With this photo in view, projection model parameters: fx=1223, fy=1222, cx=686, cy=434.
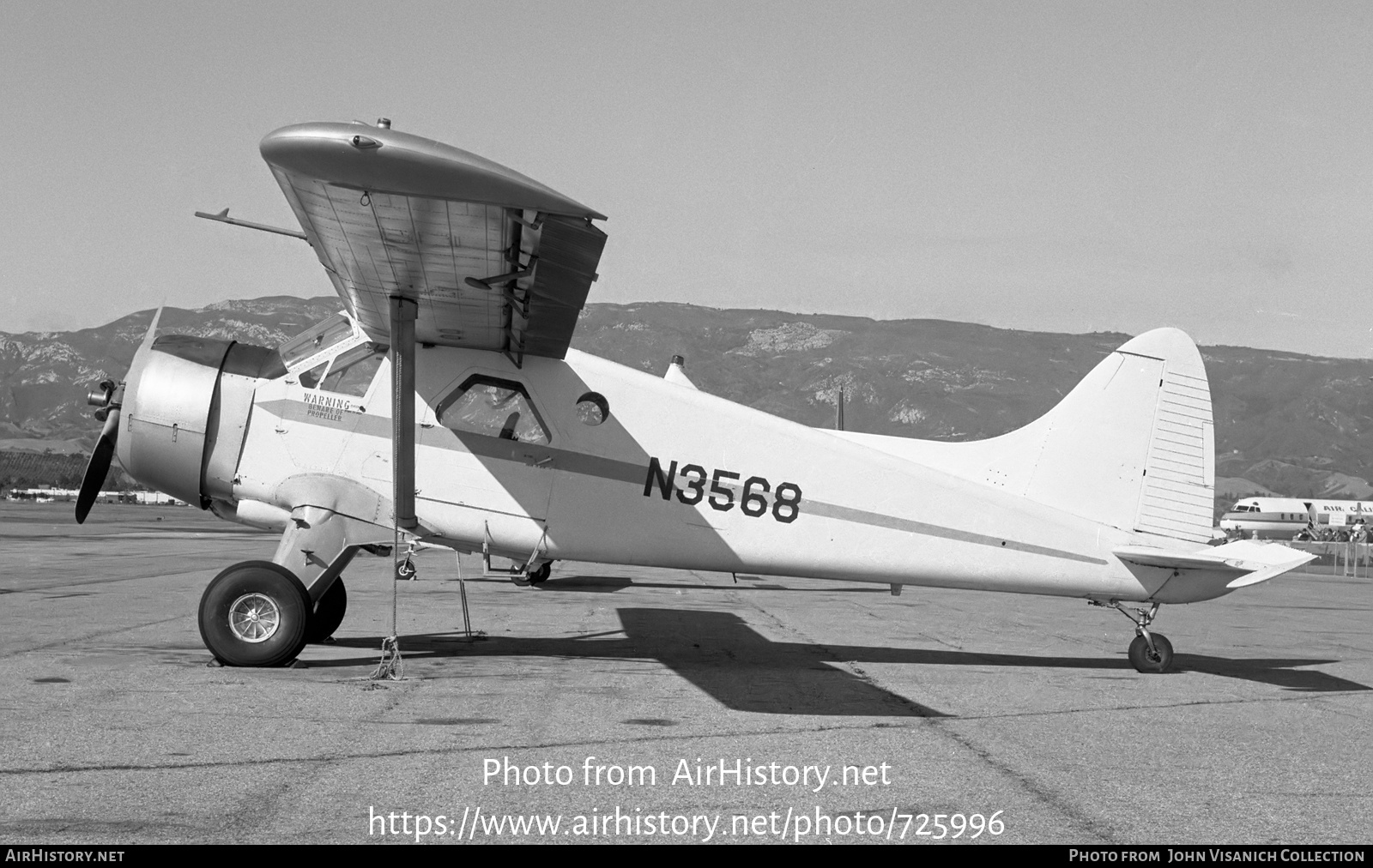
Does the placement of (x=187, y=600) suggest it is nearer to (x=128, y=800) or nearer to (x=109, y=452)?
(x=109, y=452)

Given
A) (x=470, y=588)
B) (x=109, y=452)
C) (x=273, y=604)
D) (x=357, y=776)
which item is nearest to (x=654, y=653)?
(x=273, y=604)

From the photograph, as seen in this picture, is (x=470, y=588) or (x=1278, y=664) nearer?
(x=1278, y=664)

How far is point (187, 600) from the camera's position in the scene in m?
14.6

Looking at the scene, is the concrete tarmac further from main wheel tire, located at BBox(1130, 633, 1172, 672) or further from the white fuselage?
the white fuselage

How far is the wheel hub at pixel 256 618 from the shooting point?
8.77 metres

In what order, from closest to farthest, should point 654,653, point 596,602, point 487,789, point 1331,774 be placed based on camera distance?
point 487,789, point 1331,774, point 654,653, point 596,602

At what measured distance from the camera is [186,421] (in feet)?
31.2

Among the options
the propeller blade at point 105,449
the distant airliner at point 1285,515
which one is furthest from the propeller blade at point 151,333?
A: the distant airliner at point 1285,515

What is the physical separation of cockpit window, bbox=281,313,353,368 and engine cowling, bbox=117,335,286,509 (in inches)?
10.3

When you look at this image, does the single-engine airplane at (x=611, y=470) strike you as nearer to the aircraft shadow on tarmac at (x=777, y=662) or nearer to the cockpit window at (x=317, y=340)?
the cockpit window at (x=317, y=340)

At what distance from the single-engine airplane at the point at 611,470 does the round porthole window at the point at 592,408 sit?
2 cm

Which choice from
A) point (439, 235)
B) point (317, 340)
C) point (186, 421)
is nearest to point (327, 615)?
point (186, 421)

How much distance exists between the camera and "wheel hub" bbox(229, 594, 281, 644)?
877 centimetres

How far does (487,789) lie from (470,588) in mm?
13569
